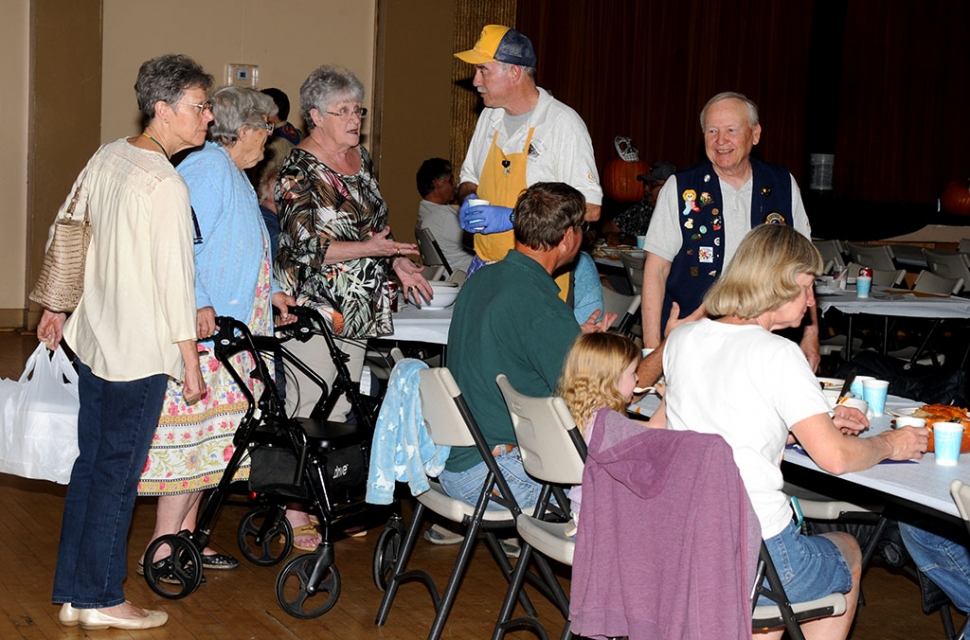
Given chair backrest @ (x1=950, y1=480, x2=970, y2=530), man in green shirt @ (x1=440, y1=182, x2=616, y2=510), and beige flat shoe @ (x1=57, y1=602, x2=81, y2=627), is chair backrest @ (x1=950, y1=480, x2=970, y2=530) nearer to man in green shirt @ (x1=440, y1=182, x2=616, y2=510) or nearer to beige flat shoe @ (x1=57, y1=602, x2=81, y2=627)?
man in green shirt @ (x1=440, y1=182, x2=616, y2=510)

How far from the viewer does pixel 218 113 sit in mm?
3889

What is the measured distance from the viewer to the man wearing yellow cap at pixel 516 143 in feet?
13.9

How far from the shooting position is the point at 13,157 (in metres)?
8.76

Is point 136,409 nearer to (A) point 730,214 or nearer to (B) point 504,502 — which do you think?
(B) point 504,502

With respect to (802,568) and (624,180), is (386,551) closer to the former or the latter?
(802,568)

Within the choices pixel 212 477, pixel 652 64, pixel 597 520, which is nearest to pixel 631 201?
pixel 652 64

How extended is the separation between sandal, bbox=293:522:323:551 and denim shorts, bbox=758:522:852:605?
212 cm

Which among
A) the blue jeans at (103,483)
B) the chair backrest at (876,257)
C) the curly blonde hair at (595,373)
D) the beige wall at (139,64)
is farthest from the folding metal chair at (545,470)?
the beige wall at (139,64)

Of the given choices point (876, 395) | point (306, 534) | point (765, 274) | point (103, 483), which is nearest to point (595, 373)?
point (765, 274)

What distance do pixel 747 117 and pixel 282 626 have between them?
2324mm

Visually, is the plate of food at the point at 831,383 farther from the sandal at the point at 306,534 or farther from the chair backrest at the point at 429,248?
the chair backrest at the point at 429,248

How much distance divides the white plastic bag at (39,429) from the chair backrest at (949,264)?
20.9ft

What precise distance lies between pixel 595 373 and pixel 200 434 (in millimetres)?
1598

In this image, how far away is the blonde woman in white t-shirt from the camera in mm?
2580
